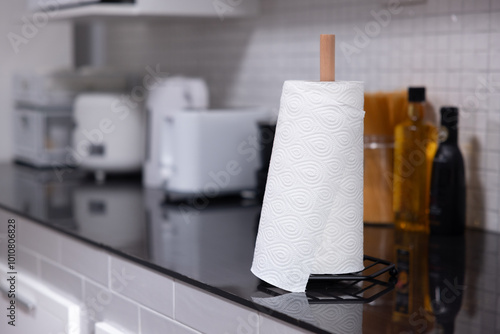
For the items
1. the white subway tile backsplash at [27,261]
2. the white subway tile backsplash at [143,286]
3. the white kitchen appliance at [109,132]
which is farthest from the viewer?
the white kitchen appliance at [109,132]

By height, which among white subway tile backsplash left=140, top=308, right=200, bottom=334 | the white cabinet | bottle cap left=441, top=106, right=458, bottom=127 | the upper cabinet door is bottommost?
the white cabinet

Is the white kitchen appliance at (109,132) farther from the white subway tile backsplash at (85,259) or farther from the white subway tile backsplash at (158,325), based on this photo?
the white subway tile backsplash at (158,325)

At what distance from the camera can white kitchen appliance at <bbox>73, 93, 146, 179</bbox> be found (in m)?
1.99

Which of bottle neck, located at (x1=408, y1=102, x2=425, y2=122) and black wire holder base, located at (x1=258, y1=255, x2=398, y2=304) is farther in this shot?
bottle neck, located at (x1=408, y1=102, x2=425, y2=122)

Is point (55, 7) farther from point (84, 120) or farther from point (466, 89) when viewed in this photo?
point (466, 89)

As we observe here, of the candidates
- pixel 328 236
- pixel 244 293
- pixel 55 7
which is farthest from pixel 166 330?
pixel 55 7

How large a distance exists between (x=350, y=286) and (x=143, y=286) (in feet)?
1.19

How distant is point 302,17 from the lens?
5.81 ft

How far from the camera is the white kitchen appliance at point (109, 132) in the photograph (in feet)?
6.51

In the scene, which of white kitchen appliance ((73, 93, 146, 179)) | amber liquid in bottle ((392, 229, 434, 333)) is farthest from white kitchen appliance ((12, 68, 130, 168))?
amber liquid in bottle ((392, 229, 434, 333))

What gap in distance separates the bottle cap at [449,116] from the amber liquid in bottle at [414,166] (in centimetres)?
7

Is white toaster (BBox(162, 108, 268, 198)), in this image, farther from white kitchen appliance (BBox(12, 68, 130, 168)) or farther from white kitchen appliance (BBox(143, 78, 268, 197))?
white kitchen appliance (BBox(12, 68, 130, 168))

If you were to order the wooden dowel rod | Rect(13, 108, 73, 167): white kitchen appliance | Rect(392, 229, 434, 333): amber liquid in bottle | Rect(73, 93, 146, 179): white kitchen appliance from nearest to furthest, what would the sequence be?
Rect(392, 229, 434, 333): amber liquid in bottle < the wooden dowel rod < Rect(73, 93, 146, 179): white kitchen appliance < Rect(13, 108, 73, 167): white kitchen appliance

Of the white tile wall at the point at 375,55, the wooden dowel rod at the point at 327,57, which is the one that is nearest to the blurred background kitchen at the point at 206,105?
the white tile wall at the point at 375,55
